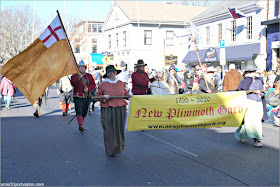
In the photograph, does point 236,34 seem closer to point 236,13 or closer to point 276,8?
point 236,13

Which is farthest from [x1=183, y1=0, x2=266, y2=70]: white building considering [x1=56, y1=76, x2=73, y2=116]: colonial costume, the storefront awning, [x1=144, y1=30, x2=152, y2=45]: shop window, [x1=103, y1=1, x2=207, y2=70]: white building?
[x1=56, y1=76, x2=73, y2=116]: colonial costume

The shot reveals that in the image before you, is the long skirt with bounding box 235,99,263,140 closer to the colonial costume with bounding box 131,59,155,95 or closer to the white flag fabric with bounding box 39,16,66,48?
the colonial costume with bounding box 131,59,155,95

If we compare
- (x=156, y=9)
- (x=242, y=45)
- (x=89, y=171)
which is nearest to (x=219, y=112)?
(x=89, y=171)

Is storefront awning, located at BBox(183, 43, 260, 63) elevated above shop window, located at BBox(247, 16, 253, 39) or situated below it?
below

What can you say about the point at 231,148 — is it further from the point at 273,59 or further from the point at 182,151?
the point at 273,59

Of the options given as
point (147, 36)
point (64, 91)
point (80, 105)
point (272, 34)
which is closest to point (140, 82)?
point (80, 105)

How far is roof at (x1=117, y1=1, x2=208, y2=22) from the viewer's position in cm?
4307

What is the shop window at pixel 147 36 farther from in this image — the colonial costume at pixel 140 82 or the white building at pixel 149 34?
the colonial costume at pixel 140 82

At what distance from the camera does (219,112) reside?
7750 millimetres

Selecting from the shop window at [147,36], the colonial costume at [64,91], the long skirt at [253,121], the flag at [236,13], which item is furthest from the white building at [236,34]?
the long skirt at [253,121]

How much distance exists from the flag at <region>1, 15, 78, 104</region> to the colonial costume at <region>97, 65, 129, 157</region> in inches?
36.6

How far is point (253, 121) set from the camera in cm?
804

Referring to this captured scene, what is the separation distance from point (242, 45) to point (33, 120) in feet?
66.7

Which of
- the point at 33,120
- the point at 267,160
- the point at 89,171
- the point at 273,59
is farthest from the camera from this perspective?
the point at 273,59
